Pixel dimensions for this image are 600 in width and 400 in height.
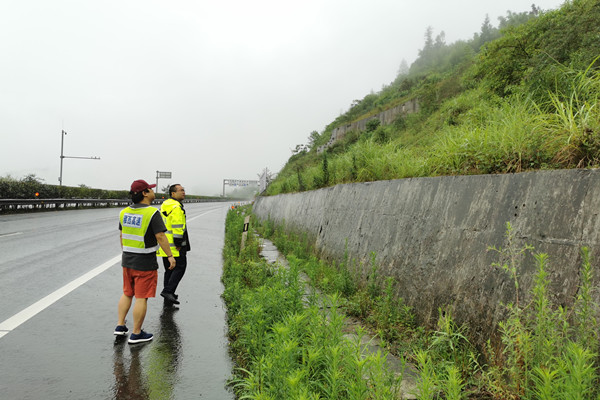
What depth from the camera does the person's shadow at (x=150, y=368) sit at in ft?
9.86

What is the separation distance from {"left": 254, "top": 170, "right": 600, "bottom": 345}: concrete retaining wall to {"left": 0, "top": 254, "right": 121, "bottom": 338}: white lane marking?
4768 millimetres

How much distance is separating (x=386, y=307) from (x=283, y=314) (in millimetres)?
1186

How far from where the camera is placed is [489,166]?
405 centimetres

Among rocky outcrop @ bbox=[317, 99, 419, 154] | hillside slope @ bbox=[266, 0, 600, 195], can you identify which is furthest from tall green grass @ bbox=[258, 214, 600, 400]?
rocky outcrop @ bbox=[317, 99, 419, 154]

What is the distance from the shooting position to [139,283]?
432 cm

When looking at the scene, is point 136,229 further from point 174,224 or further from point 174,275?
point 174,275

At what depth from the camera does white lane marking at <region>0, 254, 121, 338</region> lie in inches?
173

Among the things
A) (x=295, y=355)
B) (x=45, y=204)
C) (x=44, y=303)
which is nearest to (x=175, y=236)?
(x=44, y=303)

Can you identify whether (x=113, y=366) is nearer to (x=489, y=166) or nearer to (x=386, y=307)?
(x=386, y=307)

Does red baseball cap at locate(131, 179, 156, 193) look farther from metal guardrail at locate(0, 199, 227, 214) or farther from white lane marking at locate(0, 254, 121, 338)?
metal guardrail at locate(0, 199, 227, 214)

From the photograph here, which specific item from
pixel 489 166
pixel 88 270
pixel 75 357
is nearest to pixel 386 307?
pixel 489 166

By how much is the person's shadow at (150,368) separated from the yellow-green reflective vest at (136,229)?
42.0 inches

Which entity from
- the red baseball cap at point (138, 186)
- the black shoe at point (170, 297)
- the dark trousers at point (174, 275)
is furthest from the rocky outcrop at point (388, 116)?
the red baseball cap at point (138, 186)

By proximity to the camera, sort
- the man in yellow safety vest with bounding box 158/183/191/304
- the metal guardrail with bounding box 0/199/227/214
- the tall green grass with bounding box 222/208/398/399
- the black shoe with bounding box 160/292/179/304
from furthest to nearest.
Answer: the metal guardrail with bounding box 0/199/227/214, the man in yellow safety vest with bounding box 158/183/191/304, the black shoe with bounding box 160/292/179/304, the tall green grass with bounding box 222/208/398/399
